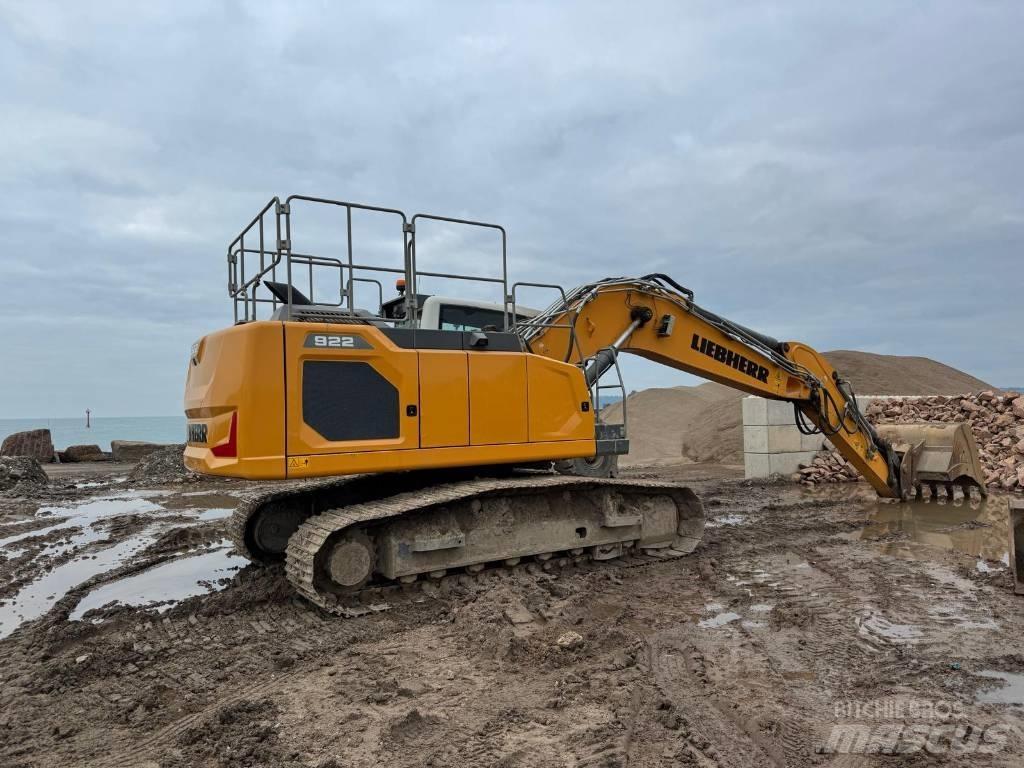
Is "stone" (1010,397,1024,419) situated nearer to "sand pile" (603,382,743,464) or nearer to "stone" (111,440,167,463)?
"sand pile" (603,382,743,464)

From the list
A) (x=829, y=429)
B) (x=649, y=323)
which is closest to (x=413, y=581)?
(x=649, y=323)

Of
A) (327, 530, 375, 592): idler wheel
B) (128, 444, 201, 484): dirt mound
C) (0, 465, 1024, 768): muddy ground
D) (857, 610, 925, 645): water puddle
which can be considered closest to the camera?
(0, 465, 1024, 768): muddy ground

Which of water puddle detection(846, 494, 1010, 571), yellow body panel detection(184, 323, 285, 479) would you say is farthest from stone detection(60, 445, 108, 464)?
water puddle detection(846, 494, 1010, 571)

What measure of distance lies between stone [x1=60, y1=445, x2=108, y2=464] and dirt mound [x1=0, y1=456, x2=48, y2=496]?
346 inches

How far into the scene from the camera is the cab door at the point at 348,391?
5.17 m

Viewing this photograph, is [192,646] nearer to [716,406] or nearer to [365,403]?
[365,403]

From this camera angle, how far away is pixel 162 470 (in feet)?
53.8

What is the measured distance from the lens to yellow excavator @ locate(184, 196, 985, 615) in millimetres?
5180

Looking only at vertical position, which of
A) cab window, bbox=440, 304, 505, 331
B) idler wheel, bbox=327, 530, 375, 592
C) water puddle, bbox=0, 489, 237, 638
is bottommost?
water puddle, bbox=0, 489, 237, 638

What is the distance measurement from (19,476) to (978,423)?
1869 centimetres

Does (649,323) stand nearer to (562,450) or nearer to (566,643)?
(562,450)

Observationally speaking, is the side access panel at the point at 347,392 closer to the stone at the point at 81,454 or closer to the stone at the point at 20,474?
the stone at the point at 20,474

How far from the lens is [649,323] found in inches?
301

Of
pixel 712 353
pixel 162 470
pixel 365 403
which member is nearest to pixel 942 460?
pixel 712 353
